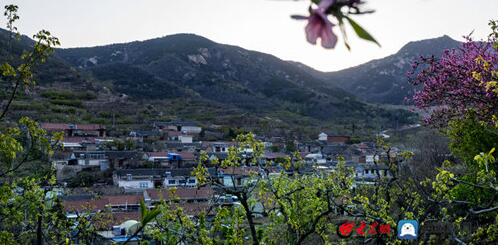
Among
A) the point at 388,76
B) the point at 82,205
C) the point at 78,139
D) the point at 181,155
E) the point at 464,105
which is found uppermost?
the point at 388,76

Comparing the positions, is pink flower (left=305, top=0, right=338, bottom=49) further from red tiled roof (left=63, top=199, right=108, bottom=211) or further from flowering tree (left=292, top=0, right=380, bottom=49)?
red tiled roof (left=63, top=199, right=108, bottom=211)

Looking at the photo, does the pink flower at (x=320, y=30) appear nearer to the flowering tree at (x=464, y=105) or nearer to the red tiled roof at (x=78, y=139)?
the flowering tree at (x=464, y=105)

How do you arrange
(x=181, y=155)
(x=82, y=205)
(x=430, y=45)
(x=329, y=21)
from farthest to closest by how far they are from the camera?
(x=430, y=45)
(x=181, y=155)
(x=82, y=205)
(x=329, y=21)

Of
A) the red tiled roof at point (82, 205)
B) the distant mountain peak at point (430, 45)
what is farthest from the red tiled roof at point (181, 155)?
the distant mountain peak at point (430, 45)

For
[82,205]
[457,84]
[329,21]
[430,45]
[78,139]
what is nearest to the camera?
[329,21]

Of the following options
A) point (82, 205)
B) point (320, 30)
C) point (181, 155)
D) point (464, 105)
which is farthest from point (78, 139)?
point (320, 30)

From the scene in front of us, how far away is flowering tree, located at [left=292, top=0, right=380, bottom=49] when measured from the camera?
285 mm

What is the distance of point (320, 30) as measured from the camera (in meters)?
0.31

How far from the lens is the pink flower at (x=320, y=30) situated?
0.97ft

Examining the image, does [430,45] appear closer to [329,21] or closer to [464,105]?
[464,105]

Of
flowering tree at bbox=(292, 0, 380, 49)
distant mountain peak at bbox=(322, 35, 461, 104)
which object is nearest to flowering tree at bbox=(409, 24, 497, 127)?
flowering tree at bbox=(292, 0, 380, 49)

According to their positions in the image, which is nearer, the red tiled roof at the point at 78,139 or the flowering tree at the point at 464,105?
the flowering tree at the point at 464,105

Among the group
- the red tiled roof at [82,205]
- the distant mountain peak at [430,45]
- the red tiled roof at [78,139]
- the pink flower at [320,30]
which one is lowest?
the red tiled roof at [82,205]
